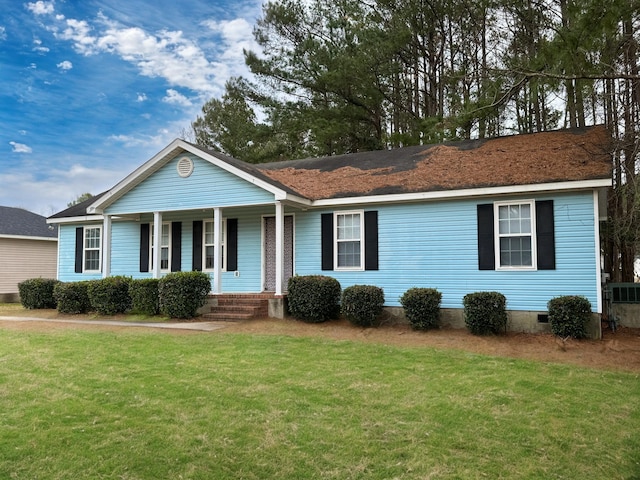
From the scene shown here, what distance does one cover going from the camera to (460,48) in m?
19.9

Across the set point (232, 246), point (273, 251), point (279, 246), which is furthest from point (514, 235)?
point (232, 246)

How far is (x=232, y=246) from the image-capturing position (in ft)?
44.9

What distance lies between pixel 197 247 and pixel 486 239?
848 cm

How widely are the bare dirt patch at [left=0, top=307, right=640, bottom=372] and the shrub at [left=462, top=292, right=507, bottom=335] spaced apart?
0.22 m

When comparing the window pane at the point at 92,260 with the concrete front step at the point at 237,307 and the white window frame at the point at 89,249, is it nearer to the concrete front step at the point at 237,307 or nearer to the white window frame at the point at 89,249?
the white window frame at the point at 89,249

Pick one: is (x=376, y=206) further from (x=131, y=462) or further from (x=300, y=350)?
(x=131, y=462)

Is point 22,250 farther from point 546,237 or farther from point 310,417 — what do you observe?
point 546,237

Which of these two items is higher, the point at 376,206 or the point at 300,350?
the point at 376,206

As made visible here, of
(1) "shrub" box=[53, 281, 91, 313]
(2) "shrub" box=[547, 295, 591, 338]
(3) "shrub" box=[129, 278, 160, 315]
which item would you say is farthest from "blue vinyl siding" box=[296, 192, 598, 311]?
(1) "shrub" box=[53, 281, 91, 313]

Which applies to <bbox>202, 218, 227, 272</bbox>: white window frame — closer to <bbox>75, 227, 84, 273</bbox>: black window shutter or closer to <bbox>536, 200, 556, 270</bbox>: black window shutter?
<bbox>75, 227, 84, 273</bbox>: black window shutter

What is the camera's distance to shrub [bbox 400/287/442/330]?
9.87 m

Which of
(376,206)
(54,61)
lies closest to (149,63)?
(54,61)

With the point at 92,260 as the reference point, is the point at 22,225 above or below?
above

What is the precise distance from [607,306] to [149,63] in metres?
17.5
